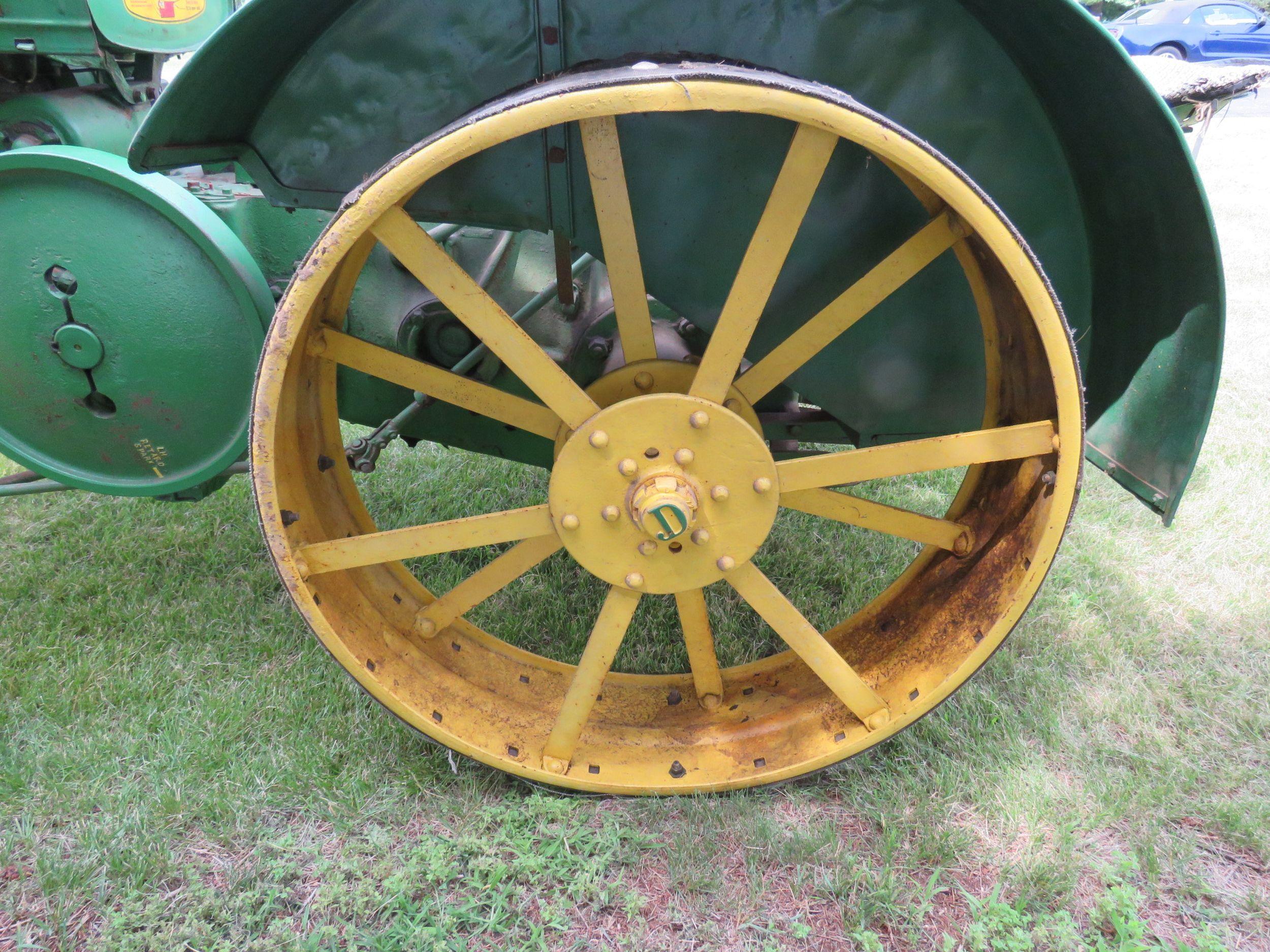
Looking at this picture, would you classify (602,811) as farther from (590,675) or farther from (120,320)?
(120,320)

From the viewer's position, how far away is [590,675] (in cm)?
178

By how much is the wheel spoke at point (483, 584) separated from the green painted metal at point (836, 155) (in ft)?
1.90

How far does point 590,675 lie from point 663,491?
0.44m

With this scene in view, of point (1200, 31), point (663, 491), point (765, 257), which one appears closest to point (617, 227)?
point (765, 257)

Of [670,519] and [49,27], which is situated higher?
[49,27]

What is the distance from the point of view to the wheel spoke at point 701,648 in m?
1.95

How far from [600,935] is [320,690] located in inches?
38.9

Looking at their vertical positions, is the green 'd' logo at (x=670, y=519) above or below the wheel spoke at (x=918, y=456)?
below

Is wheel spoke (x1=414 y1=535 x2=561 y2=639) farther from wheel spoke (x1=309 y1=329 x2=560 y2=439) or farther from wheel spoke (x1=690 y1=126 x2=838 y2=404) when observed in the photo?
wheel spoke (x1=690 y1=126 x2=838 y2=404)

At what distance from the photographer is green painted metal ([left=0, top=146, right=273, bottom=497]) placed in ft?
5.90

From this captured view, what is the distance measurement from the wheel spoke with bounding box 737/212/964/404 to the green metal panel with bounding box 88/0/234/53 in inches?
69.7

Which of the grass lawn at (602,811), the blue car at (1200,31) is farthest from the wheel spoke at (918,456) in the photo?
the blue car at (1200,31)

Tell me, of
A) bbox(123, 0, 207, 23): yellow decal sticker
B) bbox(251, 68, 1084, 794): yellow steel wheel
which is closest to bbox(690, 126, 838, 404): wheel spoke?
bbox(251, 68, 1084, 794): yellow steel wheel

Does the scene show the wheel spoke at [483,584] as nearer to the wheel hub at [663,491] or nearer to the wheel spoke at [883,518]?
the wheel hub at [663,491]
